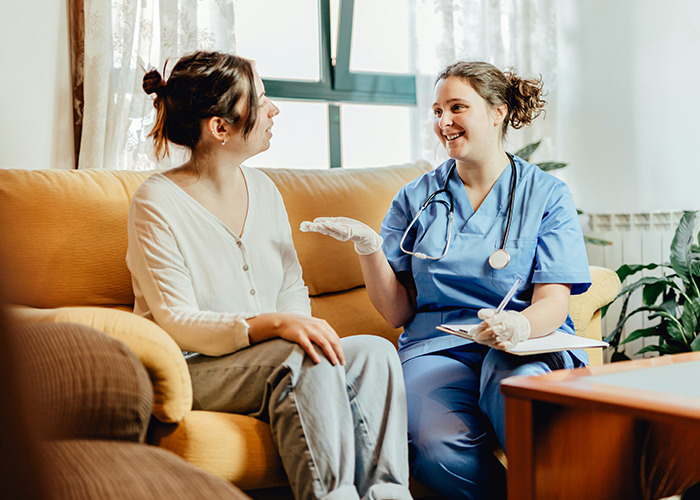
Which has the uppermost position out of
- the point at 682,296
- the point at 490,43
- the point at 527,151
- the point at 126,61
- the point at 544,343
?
the point at 490,43

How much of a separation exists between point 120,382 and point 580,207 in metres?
2.74

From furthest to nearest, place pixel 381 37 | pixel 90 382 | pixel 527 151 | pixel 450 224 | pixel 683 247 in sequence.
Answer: pixel 381 37 → pixel 527 151 → pixel 683 247 → pixel 450 224 → pixel 90 382

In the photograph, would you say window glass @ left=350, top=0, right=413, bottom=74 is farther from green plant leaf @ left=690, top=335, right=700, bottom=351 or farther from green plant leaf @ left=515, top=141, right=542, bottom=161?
green plant leaf @ left=690, top=335, right=700, bottom=351

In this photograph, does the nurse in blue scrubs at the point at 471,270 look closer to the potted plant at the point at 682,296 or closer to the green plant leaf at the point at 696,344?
the green plant leaf at the point at 696,344

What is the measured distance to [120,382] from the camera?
64 centimetres

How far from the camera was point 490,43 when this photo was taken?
9.50ft

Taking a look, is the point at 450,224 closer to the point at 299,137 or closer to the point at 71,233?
the point at 71,233

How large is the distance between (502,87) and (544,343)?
696mm

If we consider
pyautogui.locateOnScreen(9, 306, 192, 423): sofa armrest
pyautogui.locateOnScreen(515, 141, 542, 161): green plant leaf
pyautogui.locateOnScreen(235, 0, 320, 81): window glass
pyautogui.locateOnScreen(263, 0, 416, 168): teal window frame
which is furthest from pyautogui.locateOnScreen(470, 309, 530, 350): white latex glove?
pyautogui.locateOnScreen(235, 0, 320, 81): window glass

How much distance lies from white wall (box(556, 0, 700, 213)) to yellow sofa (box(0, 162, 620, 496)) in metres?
1.07

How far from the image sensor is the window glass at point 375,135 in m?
3.01

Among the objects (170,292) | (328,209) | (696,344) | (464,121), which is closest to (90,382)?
(170,292)

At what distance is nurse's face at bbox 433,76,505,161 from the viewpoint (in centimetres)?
162

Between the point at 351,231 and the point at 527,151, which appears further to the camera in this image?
the point at 527,151
